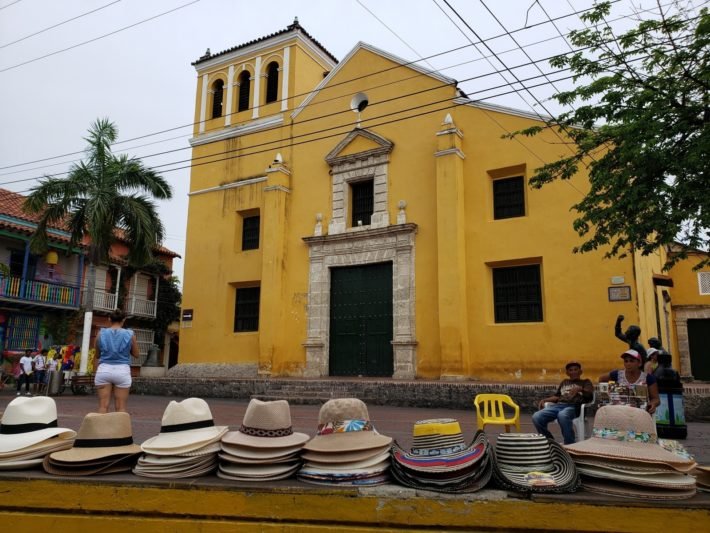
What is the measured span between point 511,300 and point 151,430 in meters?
8.73

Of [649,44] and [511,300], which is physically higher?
[649,44]

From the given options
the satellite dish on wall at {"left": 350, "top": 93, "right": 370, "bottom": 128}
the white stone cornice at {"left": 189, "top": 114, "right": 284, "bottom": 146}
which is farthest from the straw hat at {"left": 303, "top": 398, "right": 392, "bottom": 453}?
the white stone cornice at {"left": 189, "top": 114, "right": 284, "bottom": 146}

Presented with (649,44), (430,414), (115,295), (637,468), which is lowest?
(430,414)

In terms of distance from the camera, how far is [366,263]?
14805mm

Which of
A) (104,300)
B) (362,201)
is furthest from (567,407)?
(104,300)

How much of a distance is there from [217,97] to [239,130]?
83.4 inches

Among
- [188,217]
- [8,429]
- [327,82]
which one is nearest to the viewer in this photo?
[8,429]

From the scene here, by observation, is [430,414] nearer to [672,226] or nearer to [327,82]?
[672,226]

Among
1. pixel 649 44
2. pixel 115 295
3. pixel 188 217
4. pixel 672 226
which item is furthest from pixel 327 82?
pixel 115 295

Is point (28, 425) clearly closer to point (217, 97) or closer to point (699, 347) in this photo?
point (699, 347)

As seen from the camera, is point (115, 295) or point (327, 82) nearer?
point (327, 82)

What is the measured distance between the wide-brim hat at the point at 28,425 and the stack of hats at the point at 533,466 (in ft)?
6.99

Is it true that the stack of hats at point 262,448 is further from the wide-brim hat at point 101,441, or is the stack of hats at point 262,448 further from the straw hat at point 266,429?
the wide-brim hat at point 101,441

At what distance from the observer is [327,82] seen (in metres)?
16.3
